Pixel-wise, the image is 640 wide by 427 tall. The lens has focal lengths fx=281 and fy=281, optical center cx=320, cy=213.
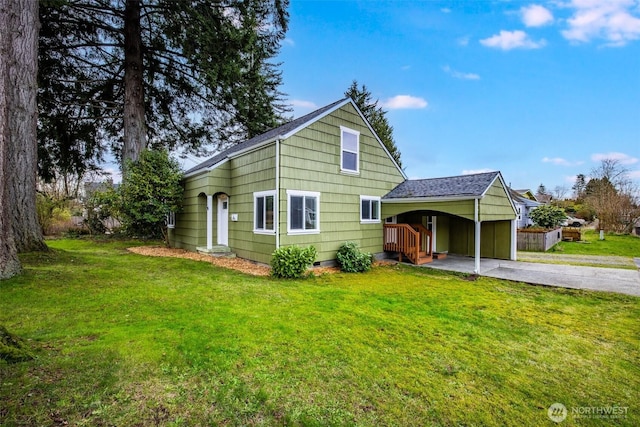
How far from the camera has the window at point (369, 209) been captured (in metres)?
11.3

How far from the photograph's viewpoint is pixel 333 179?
33.5 ft

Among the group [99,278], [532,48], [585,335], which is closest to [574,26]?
[532,48]

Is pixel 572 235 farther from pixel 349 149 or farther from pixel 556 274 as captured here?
pixel 349 149

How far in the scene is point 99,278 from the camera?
6.41 m

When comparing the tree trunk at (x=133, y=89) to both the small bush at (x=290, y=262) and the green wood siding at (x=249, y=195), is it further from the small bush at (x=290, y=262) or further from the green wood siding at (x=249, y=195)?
the small bush at (x=290, y=262)

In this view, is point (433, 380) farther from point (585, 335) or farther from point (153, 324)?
point (153, 324)

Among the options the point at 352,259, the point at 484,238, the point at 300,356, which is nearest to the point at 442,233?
the point at 484,238

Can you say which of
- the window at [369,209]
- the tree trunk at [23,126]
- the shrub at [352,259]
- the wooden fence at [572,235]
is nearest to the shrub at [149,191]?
the tree trunk at [23,126]

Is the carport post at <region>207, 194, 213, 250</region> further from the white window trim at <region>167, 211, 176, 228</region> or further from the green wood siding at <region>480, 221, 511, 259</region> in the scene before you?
the green wood siding at <region>480, 221, 511, 259</region>

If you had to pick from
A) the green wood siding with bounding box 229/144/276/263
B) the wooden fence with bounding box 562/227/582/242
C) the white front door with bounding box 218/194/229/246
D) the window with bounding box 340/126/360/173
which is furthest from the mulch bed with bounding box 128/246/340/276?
the wooden fence with bounding box 562/227/582/242

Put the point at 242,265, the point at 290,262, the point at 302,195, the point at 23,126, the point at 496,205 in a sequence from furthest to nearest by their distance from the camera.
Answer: the point at 496,205 < the point at 242,265 < the point at 302,195 < the point at 290,262 < the point at 23,126

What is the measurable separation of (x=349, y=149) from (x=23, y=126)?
9.72 m

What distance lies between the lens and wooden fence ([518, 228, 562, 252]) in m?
15.3

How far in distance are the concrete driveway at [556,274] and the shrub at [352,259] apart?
8.58ft
